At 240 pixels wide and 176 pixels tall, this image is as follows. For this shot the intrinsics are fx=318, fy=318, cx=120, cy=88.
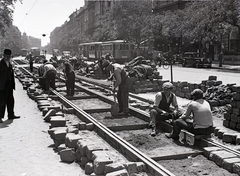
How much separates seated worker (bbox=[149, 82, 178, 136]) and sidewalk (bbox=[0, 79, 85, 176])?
8.06 ft

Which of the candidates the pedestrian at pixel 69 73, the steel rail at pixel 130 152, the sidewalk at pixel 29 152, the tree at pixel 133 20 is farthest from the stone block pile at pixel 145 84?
the tree at pixel 133 20

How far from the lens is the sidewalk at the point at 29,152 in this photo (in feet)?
17.6

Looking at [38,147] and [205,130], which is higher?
[205,130]

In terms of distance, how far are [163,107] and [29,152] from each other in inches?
132

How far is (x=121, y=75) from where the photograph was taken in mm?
9508

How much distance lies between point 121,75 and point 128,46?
32469 mm

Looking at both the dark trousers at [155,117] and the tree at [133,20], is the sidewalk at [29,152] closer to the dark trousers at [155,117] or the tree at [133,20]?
the dark trousers at [155,117]

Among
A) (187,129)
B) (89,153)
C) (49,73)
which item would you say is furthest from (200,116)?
(49,73)

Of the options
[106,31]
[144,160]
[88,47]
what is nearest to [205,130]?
[144,160]

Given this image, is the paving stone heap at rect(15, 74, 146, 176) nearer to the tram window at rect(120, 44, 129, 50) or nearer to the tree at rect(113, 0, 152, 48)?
the tram window at rect(120, 44, 129, 50)

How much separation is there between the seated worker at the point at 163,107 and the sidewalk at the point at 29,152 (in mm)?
2457

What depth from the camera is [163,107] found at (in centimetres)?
787

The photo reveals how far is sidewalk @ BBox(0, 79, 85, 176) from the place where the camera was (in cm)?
537

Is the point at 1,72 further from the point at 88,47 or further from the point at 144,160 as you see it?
the point at 88,47
